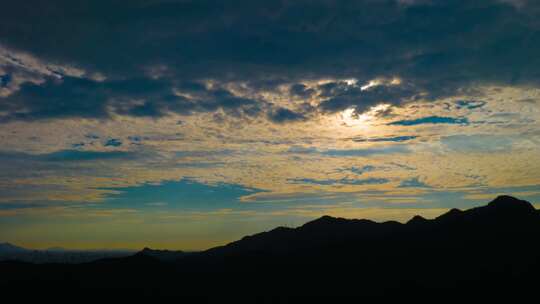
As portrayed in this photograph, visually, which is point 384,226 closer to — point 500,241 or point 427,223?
point 427,223

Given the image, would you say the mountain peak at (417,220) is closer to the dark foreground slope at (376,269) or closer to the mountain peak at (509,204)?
the dark foreground slope at (376,269)

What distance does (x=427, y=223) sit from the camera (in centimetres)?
16200

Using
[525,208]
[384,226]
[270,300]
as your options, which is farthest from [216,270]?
[525,208]

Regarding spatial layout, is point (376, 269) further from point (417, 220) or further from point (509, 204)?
point (509, 204)

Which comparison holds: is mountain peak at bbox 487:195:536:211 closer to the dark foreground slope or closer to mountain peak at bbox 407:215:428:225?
the dark foreground slope

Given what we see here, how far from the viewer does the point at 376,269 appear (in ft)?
420

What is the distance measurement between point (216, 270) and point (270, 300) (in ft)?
123

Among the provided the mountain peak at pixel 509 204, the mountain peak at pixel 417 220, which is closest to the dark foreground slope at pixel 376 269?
the mountain peak at pixel 509 204

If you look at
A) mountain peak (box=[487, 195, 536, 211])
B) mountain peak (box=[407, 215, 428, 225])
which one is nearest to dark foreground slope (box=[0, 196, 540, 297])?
mountain peak (box=[487, 195, 536, 211])

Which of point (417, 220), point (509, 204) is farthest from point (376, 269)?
point (509, 204)

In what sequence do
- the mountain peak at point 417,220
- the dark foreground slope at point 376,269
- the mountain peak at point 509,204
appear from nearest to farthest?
1. the dark foreground slope at point 376,269
2. the mountain peak at point 509,204
3. the mountain peak at point 417,220

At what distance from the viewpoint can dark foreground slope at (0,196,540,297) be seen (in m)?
113

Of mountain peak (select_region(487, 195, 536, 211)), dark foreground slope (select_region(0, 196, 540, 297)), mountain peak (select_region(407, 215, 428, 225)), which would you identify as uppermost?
mountain peak (select_region(487, 195, 536, 211))

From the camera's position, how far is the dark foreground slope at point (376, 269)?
113 metres
